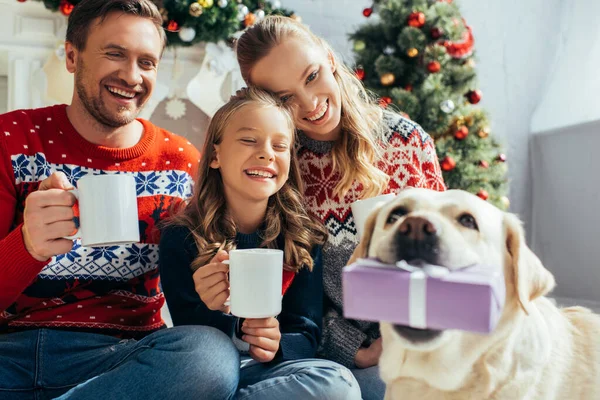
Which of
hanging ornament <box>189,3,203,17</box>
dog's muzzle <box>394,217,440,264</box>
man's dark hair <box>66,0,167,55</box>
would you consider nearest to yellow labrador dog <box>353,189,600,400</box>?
dog's muzzle <box>394,217,440,264</box>

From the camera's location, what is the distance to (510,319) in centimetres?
75

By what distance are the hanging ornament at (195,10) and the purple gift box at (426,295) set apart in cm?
222

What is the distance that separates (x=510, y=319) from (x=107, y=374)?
786 mm

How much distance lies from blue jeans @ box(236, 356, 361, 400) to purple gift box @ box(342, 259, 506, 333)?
1.76ft

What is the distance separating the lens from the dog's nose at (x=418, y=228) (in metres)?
0.68

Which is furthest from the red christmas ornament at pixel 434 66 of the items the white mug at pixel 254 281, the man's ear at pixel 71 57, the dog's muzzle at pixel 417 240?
the dog's muzzle at pixel 417 240

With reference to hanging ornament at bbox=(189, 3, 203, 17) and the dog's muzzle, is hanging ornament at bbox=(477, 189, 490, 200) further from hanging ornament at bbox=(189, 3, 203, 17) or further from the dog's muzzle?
the dog's muzzle

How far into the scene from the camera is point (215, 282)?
3.69 ft

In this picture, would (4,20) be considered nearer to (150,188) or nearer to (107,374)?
(150,188)

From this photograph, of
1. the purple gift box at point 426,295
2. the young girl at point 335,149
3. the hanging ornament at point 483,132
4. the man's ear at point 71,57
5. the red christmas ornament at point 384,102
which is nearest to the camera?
the purple gift box at point 426,295

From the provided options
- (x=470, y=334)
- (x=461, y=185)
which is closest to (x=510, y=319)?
(x=470, y=334)

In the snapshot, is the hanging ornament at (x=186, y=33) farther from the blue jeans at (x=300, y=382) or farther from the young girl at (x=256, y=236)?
the blue jeans at (x=300, y=382)

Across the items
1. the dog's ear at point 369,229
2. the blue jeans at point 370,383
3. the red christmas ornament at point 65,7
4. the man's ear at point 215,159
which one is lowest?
the blue jeans at point 370,383

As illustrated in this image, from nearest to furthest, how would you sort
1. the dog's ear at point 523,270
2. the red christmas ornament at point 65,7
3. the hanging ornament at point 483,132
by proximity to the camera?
the dog's ear at point 523,270 → the red christmas ornament at point 65,7 → the hanging ornament at point 483,132
